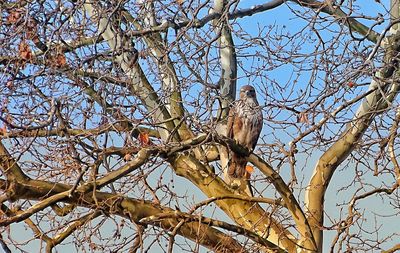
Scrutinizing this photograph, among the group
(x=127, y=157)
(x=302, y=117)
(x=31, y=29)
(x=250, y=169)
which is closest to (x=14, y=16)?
(x=31, y=29)

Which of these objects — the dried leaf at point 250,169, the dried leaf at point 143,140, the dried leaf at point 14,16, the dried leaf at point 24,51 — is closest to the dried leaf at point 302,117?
the dried leaf at point 143,140

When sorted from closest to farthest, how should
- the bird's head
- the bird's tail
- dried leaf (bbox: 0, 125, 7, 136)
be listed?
dried leaf (bbox: 0, 125, 7, 136)
the bird's tail
the bird's head

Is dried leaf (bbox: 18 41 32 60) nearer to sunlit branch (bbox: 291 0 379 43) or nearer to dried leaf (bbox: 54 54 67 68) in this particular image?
dried leaf (bbox: 54 54 67 68)

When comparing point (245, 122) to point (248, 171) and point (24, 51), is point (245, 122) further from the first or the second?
point (24, 51)

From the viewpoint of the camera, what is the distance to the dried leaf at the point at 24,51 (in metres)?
6.96

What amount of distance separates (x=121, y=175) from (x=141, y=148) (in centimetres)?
33

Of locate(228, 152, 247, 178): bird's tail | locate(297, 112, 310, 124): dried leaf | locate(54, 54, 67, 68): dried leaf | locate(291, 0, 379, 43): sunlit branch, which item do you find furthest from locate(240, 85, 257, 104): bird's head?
locate(54, 54, 67, 68): dried leaf

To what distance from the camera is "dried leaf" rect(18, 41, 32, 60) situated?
6.96 m

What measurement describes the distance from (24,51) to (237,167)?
3086 mm

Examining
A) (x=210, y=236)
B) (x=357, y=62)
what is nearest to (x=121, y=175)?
(x=210, y=236)

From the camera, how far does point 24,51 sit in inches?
274

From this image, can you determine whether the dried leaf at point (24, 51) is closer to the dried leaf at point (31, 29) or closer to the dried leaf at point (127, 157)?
the dried leaf at point (31, 29)

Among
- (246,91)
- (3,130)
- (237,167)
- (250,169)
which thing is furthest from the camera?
(246,91)

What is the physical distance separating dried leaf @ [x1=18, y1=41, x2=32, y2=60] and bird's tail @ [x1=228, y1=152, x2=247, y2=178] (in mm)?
2688
